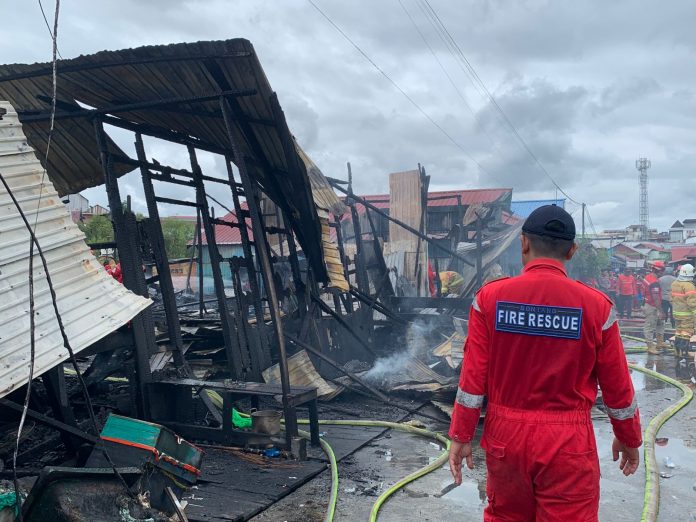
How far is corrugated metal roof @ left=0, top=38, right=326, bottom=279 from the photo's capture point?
5273 millimetres

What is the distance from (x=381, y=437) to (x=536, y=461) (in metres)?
4.40

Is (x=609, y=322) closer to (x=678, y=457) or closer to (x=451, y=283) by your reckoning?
(x=678, y=457)

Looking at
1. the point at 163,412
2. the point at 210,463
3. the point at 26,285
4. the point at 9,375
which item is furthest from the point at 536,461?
the point at 163,412

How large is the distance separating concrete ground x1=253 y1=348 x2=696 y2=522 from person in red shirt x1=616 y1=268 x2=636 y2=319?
16561 mm

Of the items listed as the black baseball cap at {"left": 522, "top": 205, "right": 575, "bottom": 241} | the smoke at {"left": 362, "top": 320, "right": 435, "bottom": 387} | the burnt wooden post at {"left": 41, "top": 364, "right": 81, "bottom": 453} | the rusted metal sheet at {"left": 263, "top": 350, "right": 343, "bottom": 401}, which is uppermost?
the black baseball cap at {"left": 522, "top": 205, "right": 575, "bottom": 241}

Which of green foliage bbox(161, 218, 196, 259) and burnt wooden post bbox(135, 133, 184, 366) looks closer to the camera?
burnt wooden post bbox(135, 133, 184, 366)

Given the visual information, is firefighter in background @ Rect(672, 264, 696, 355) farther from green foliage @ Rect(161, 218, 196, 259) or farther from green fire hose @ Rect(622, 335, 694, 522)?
green foliage @ Rect(161, 218, 196, 259)

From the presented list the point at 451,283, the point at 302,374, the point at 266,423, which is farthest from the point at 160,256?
the point at 451,283

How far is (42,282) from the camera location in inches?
163

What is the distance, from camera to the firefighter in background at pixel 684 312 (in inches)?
486

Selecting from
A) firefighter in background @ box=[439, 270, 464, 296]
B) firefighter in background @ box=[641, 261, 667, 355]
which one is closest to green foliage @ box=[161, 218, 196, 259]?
firefighter in background @ box=[439, 270, 464, 296]

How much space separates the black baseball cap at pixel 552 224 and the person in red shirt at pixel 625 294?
21.3 metres

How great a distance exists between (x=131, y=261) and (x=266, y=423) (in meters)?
2.45

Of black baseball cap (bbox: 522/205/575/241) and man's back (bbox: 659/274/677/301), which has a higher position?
black baseball cap (bbox: 522/205/575/241)
